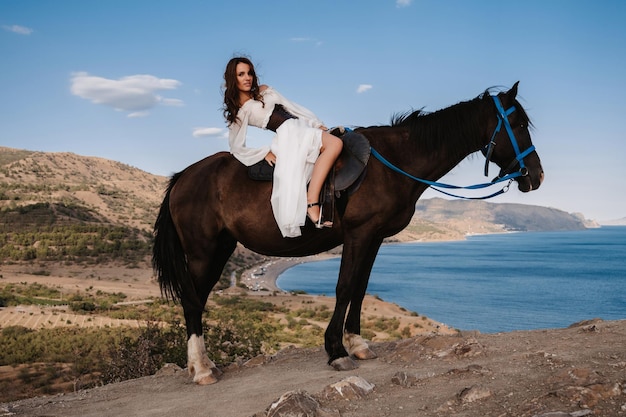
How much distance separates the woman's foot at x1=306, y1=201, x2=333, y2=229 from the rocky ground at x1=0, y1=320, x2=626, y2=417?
4.90ft

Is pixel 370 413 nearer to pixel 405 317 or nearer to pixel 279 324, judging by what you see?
pixel 279 324

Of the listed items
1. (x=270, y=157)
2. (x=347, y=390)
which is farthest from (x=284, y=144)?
(x=347, y=390)

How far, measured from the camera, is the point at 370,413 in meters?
4.25

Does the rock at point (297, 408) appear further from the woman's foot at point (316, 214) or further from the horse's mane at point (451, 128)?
the horse's mane at point (451, 128)

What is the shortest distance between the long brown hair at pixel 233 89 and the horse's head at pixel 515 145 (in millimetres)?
2521

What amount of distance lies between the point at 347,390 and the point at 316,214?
1698mm

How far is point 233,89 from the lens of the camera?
5.78m

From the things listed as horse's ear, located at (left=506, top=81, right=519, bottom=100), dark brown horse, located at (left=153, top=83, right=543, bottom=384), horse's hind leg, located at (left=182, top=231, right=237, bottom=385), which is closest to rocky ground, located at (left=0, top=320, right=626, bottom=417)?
horse's hind leg, located at (left=182, top=231, right=237, bottom=385)

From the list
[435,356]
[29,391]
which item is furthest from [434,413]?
[29,391]

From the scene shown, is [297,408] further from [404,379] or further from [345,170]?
[345,170]

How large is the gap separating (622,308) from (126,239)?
6414 centimetres

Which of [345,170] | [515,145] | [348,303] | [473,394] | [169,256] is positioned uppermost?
[515,145]

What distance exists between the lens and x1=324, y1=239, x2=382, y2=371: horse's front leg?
5.43 metres

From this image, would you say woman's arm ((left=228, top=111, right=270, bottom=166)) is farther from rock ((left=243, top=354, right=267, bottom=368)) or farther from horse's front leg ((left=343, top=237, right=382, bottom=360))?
rock ((left=243, top=354, right=267, bottom=368))
